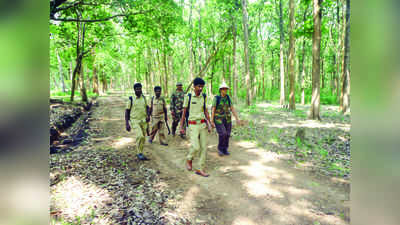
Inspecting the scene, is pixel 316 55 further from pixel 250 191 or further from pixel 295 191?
pixel 250 191

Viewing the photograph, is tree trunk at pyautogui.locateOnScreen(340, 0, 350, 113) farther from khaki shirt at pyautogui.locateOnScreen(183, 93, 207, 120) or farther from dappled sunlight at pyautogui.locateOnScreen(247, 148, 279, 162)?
khaki shirt at pyautogui.locateOnScreen(183, 93, 207, 120)

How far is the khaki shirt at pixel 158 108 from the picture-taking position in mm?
7676

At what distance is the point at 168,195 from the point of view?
4270 millimetres

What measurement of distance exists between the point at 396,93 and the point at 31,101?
1.38 meters

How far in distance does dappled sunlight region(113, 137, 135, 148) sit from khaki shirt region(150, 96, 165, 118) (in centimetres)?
141

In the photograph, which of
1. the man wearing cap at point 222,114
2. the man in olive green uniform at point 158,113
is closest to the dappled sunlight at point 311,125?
the man wearing cap at point 222,114

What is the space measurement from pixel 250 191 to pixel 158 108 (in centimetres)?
462

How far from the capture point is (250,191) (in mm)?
4434

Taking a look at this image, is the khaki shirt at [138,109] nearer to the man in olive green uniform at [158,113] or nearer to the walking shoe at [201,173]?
the man in olive green uniform at [158,113]

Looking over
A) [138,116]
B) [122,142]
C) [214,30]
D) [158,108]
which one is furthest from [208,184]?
[214,30]

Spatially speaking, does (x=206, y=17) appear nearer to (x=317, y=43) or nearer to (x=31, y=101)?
(x=317, y=43)

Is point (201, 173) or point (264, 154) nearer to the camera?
point (201, 173)

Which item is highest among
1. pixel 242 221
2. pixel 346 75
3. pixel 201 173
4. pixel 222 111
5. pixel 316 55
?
pixel 316 55

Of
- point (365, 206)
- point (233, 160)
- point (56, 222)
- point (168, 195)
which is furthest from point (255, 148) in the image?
point (365, 206)
